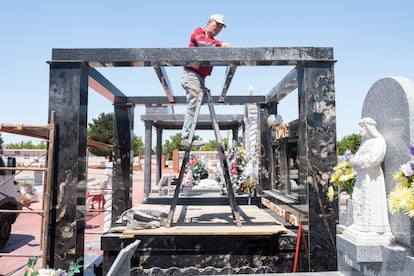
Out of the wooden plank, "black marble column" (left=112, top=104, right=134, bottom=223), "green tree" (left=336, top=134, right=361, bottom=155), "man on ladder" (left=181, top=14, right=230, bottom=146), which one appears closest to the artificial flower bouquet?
the wooden plank

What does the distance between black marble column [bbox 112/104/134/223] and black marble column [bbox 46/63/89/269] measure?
2.42m

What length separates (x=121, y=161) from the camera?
6320 mm

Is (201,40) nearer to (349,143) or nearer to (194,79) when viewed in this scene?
(194,79)

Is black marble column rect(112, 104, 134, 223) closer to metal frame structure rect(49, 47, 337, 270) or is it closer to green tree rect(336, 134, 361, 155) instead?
metal frame structure rect(49, 47, 337, 270)

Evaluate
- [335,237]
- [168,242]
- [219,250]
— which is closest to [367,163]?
[335,237]

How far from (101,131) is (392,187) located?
43.5m

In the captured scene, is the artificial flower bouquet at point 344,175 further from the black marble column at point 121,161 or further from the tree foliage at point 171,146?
the tree foliage at point 171,146

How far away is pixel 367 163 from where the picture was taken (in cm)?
314

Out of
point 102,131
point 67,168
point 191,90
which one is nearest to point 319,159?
point 191,90

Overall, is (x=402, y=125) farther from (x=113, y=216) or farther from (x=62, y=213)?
(x=113, y=216)

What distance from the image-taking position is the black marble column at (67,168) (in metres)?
3.57

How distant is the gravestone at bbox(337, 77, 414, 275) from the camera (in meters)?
2.80

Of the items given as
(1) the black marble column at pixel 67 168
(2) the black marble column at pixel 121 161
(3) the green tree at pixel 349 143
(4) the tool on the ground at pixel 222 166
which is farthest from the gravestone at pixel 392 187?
(3) the green tree at pixel 349 143

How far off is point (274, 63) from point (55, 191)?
3112 millimetres
